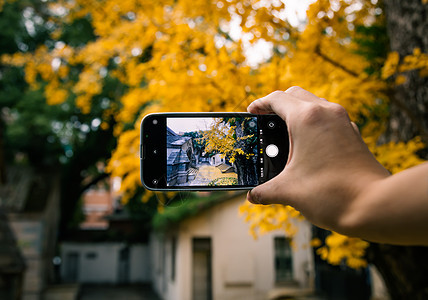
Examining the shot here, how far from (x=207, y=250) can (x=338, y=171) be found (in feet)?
33.3

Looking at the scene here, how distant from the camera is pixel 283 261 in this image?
10.3 meters

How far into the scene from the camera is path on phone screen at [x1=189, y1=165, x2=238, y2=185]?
102 cm

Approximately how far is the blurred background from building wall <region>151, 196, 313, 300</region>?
39 millimetres

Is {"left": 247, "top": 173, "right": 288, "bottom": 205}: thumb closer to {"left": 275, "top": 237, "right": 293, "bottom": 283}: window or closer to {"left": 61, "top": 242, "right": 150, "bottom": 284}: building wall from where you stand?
{"left": 275, "top": 237, "right": 293, "bottom": 283}: window

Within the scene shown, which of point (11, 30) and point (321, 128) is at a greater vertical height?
point (11, 30)

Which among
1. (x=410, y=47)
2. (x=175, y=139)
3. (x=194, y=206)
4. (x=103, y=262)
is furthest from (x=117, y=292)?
(x=175, y=139)

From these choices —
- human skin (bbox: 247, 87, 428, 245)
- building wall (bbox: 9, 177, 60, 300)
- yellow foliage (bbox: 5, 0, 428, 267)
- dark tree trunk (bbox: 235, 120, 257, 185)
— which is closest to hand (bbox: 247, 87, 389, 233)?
human skin (bbox: 247, 87, 428, 245)

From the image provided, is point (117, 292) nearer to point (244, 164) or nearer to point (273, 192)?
point (244, 164)

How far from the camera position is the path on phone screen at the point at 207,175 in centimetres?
102

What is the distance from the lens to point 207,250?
33.8 feet

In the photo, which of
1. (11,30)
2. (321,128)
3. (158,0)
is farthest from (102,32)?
(11,30)

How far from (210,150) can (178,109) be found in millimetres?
1509

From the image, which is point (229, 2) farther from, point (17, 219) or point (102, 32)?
point (17, 219)

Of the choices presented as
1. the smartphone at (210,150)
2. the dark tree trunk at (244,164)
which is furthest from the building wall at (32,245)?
the dark tree trunk at (244,164)
